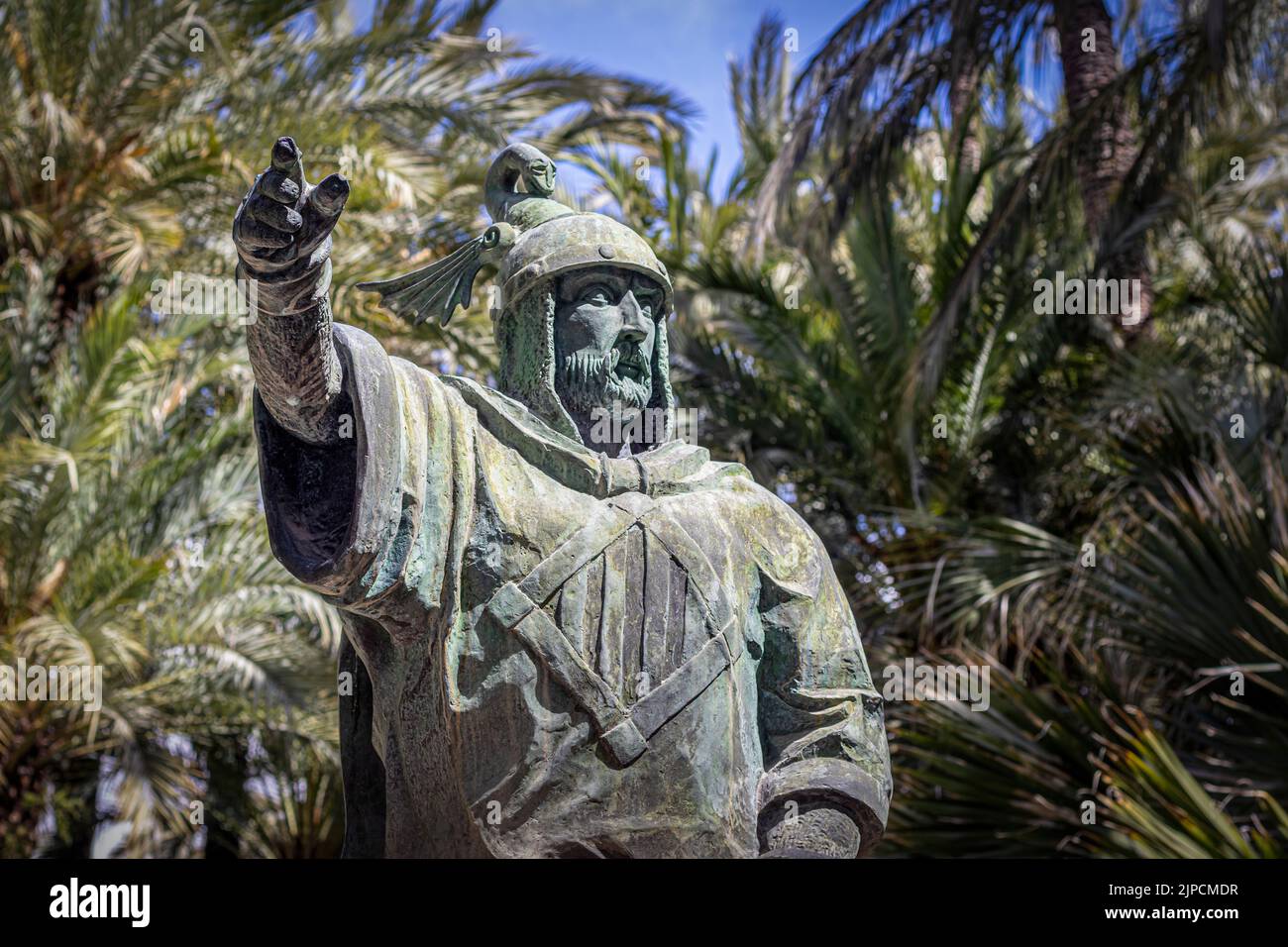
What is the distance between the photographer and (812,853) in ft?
12.3

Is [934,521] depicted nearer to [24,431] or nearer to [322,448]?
[24,431]

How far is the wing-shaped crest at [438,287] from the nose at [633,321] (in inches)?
15.5

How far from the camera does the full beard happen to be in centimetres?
419

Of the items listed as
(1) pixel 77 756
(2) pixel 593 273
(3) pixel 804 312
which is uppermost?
(3) pixel 804 312

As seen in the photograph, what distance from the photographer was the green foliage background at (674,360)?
35.7 feet

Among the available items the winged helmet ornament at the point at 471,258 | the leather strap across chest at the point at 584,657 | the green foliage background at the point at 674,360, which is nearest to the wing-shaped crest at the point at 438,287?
the winged helmet ornament at the point at 471,258

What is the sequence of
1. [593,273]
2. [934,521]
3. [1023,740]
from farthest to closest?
[934,521] → [1023,740] → [593,273]

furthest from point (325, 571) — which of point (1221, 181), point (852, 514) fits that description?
point (1221, 181)

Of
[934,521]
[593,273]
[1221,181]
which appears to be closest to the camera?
[593,273]

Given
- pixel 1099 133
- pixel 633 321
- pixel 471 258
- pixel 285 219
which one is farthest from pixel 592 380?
pixel 1099 133

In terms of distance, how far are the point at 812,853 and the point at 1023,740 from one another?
5522 millimetres

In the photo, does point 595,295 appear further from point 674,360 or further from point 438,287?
point 674,360

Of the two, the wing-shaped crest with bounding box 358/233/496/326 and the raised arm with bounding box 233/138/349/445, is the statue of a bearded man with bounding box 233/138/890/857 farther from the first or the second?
the wing-shaped crest with bounding box 358/233/496/326

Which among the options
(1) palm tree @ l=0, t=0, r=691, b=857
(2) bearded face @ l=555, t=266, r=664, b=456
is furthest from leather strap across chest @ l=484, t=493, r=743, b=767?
(1) palm tree @ l=0, t=0, r=691, b=857
